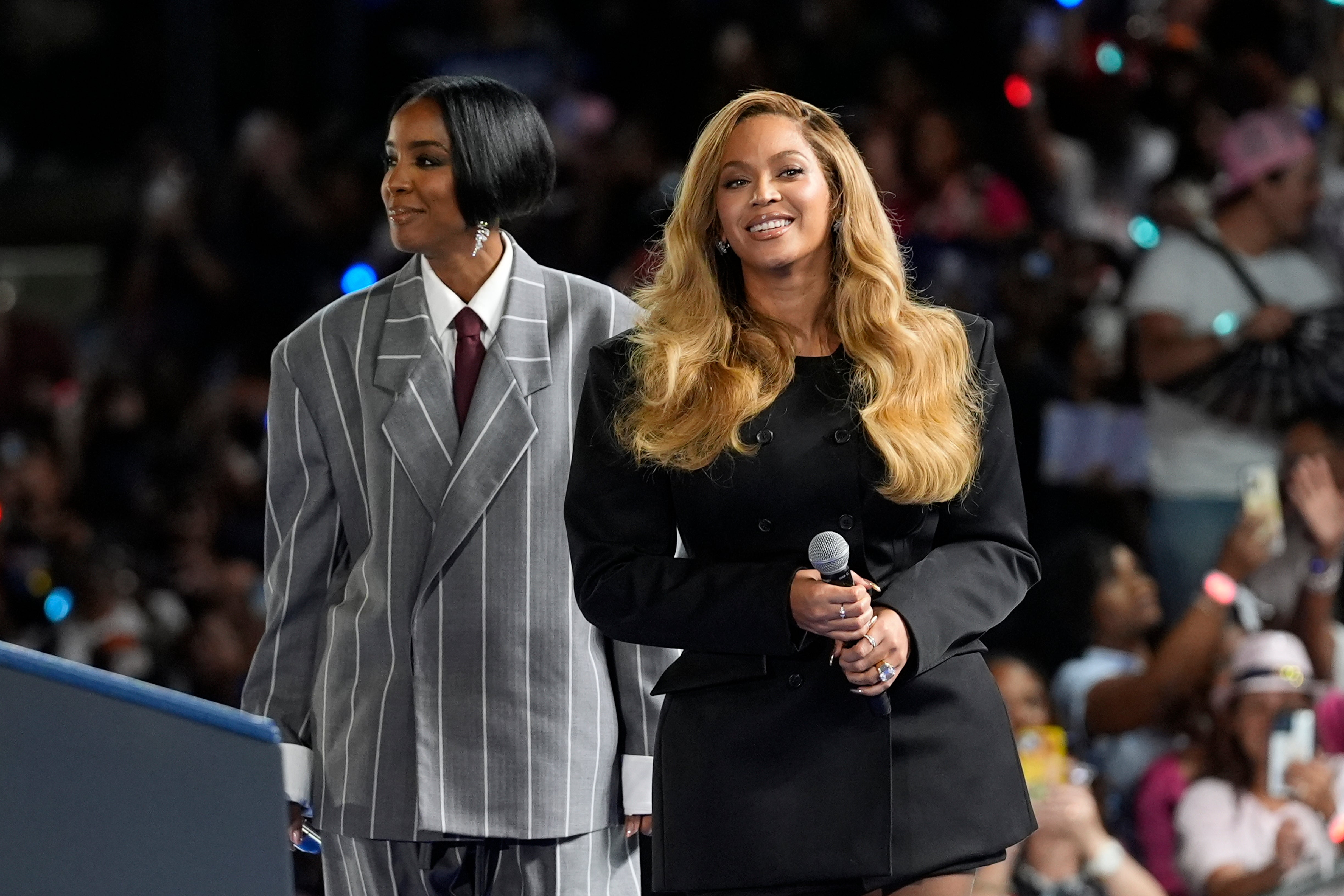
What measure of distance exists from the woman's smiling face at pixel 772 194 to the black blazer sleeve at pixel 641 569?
22cm

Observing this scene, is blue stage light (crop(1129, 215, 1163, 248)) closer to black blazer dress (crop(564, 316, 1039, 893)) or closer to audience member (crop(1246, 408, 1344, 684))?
audience member (crop(1246, 408, 1344, 684))

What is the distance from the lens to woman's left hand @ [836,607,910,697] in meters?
2.04

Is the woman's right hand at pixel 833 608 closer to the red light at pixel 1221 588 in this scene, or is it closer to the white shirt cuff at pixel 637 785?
the white shirt cuff at pixel 637 785

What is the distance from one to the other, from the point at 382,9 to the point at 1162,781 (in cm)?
568

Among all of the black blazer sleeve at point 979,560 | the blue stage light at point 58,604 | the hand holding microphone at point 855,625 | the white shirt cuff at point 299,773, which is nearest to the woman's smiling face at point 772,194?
the black blazer sleeve at point 979,560

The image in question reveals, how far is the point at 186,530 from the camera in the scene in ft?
21.4

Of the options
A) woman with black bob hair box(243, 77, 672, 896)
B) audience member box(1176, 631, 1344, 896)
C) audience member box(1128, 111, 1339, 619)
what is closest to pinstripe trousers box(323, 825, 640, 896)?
woman with black bob hair box(243, 77, 672, 896)

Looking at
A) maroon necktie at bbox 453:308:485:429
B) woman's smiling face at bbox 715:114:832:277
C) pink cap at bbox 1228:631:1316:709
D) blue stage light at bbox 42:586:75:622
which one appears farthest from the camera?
blue stage light at bbox 42:586:75:622

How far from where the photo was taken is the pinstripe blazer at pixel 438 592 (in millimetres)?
2484

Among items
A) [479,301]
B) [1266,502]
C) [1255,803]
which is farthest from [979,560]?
[1266,502]

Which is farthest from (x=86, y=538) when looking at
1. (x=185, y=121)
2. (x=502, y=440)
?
(x=502, y=440)

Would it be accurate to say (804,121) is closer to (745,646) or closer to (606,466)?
(606,466)

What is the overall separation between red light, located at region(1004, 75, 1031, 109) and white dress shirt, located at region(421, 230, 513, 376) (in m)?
3.47

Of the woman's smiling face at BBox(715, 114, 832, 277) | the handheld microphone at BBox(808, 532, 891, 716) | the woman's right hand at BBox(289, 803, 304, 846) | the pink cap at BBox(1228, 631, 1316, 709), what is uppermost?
the woman's smiling face at BBox(715, 114, 832, 277)
